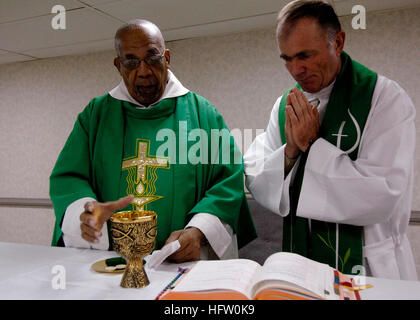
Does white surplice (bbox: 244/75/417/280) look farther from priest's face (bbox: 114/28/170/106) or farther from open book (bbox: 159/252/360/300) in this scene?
priest's face (bbox: 114/28/170/106)

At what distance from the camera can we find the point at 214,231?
1729 mm

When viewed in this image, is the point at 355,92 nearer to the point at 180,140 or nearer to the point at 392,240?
the point at 392,240

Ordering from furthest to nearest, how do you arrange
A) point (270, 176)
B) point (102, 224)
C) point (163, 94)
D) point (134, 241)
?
point (163, 94) < point (270, 176) < point (102, 224) < point (134, 241)

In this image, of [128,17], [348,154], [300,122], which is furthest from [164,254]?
[128,17]

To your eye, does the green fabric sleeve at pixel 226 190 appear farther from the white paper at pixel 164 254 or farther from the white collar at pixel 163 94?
the white paper at pixel 164 254

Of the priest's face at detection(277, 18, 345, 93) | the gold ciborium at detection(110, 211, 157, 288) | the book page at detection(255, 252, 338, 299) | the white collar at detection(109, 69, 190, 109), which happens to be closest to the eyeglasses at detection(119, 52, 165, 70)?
the white collar at detection(109, 69, 190, 109)

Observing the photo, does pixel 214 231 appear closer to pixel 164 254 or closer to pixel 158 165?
pixel 164 254

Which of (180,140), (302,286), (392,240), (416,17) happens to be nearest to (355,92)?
(392,240)

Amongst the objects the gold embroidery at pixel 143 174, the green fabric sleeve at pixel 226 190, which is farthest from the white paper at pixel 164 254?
the gold embroidery at pixel 143 174

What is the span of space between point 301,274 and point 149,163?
41.6 inches

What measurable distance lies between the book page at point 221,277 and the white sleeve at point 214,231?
352 mm

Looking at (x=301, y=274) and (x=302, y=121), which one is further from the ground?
(x=302, y=121)

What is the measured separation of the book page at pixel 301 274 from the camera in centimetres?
108

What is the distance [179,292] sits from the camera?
43.1 inches
